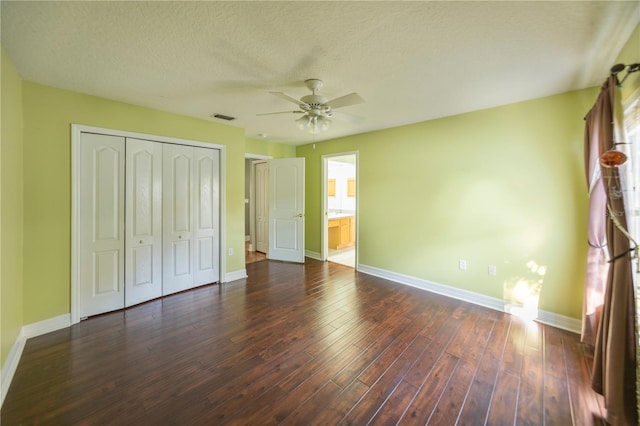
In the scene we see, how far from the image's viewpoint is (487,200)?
319 cm

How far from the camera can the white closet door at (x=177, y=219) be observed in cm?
340

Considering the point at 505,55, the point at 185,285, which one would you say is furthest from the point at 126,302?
the point at 505,55

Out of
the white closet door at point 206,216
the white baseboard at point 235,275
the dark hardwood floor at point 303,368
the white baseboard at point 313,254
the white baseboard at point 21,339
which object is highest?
the white closet door at point 206,216

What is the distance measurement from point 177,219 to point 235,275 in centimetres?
128

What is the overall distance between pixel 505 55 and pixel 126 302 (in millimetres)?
4605

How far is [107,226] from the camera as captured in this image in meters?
2.93

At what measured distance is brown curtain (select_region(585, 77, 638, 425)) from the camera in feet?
5.06

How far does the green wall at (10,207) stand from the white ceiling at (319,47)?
11.3 inches

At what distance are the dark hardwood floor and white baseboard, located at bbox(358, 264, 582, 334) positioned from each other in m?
Answer: 0.14

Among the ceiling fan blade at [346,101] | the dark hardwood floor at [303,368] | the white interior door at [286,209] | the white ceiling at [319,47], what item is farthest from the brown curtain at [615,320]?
the white interior door at [286,209]

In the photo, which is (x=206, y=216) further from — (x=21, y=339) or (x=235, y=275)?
(x=21, y=339)

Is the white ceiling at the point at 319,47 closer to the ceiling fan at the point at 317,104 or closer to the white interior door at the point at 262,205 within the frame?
the ceiling fan at the point at 317,104

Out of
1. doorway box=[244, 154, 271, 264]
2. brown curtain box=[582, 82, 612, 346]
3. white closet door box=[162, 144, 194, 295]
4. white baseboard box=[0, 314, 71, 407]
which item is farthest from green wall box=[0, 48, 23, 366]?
brown curtain box=[582, 82, 612, 346]

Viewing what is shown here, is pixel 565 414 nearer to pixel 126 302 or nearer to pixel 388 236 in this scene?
pixel 388 236
